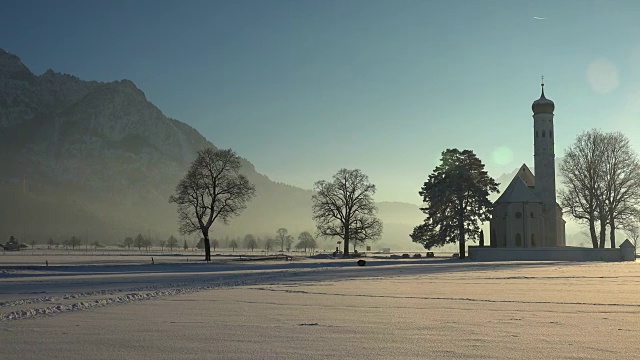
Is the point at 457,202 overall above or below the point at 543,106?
below

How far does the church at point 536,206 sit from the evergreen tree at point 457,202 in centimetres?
729

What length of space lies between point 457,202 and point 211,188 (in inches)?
1166

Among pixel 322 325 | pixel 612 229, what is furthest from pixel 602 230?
pixel 322 325

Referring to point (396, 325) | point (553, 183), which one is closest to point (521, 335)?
point (396, 325)

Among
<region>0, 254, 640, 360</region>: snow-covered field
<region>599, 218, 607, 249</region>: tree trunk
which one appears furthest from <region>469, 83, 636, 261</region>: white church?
<region>0, 254, 640, 360</region>: snow-covered field

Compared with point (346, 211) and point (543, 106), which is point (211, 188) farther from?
point (543, 106)

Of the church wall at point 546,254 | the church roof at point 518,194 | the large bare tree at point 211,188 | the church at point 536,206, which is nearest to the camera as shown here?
Result: the large bare tree at point 211,188

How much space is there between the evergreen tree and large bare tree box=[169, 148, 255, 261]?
2281 cm

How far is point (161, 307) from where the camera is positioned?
17.8 metres

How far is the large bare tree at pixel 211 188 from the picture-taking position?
2474 inches

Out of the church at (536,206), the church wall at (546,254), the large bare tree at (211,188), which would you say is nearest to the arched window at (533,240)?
the church at (536,206)

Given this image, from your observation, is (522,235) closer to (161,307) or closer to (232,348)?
(161,307)

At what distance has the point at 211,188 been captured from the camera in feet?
211

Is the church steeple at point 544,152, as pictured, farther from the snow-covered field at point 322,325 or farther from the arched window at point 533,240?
the snow-covered field at point 322,325
